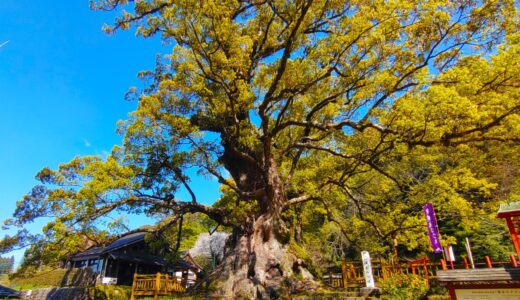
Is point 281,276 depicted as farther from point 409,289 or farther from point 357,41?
point 357,41

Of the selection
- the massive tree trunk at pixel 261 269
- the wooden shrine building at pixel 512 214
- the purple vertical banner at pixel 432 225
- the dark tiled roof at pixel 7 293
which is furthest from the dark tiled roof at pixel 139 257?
the wooden shrine building at pixel 512 214

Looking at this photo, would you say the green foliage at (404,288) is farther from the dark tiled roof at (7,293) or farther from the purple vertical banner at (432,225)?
the dark tiled roof at (7,293)

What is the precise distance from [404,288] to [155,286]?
11.1 meters

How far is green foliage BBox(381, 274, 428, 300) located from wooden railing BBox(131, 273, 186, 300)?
32.1ft

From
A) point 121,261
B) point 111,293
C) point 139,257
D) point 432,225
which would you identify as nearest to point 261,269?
point 432,225

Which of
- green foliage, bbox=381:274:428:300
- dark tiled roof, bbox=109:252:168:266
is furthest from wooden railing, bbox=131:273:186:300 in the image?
green foliage, bbox=381:274:428:300

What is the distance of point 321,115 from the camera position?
13219 mm

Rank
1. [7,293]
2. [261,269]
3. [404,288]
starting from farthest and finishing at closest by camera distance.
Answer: [7,293] < [261,269] < [404,288]

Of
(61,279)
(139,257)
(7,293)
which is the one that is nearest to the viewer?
(7,293)

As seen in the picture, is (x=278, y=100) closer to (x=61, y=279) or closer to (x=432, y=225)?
(x=432, y=225)

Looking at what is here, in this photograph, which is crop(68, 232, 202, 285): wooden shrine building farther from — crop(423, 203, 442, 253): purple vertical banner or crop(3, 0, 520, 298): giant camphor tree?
crop(423, 203, 442, 253): purple vertical banner

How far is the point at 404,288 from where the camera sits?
8.61 metres

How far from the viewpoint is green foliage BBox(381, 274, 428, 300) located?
27.1 ft

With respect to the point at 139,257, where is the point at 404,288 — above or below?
below
